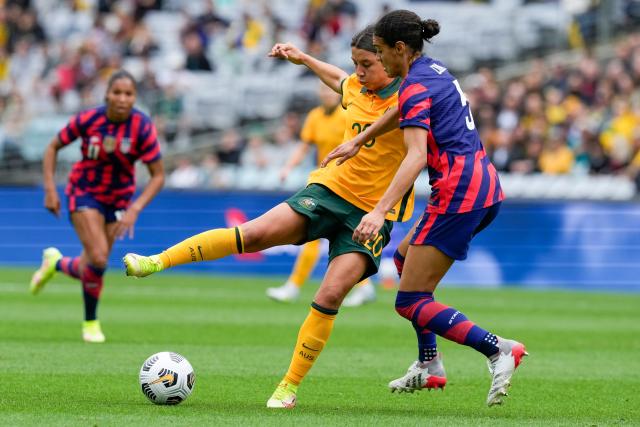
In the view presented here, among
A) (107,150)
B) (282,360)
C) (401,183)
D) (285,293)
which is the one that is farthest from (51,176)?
(401,183)

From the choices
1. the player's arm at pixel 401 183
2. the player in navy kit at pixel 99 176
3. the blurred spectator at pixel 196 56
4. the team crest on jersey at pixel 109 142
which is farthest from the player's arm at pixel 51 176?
the blurred spectator at pixel 196 56

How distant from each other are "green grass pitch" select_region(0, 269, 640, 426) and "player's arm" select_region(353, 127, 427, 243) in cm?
109

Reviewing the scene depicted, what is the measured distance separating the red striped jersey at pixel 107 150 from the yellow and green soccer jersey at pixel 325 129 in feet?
15.3

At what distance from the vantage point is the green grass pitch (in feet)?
24.0

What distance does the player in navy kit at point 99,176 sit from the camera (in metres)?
11.2

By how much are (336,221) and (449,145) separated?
0.98 metres

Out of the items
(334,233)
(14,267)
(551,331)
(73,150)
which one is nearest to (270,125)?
(73,150)

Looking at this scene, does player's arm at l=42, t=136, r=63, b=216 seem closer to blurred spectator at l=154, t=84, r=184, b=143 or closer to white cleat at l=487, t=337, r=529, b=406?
white cleat at l=487, t=337, r=529, b=406

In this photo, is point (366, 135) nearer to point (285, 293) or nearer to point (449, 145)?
point (449, 145)

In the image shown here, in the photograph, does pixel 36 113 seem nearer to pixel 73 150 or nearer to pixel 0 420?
pixel 73 150

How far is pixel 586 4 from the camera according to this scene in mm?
27062

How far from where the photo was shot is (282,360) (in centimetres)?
1023

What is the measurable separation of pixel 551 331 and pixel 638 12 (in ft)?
48.0

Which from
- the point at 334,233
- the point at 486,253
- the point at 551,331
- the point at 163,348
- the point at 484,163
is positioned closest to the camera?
the point at 484,163
